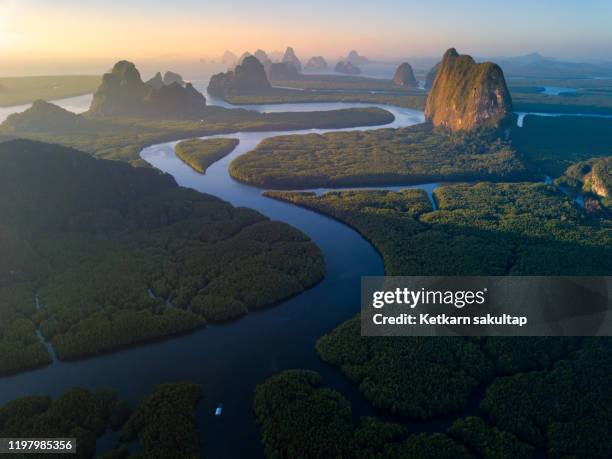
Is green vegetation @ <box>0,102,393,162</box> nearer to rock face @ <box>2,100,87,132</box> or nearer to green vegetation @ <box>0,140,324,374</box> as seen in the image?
rock face @ <box>2,100,87,132</box>

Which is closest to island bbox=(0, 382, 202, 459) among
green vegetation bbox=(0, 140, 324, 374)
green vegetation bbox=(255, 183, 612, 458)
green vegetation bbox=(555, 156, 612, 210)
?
green vegetation bbox=(255, 183, 612, 458)

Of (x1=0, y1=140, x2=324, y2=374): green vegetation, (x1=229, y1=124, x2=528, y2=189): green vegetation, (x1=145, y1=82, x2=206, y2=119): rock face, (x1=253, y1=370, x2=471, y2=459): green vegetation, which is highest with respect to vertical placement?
(x1=145, y1=82, x2=206, y2=119): rock face

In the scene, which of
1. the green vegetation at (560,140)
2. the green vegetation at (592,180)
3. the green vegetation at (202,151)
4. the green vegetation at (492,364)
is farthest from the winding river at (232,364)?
the green vegetation at (560,140)

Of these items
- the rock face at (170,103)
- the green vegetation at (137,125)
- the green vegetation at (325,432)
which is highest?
the rock face at (170,103)

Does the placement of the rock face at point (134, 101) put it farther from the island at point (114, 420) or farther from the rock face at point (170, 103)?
the island at point (114, 420)

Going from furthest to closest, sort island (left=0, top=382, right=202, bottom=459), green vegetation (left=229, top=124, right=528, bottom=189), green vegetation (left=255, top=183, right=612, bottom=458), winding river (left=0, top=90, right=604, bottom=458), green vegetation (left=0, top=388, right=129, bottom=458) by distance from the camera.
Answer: green vegetation (left=229, top=124, right=528, bottom=189)
winding river (left=0, top=90, right=604, bottom=458)
green vegetation (left=255, top=183, right=612, bottom=458)
green vegetation (left=0, top=388, right=129, bottom=458)
island (left=0, top=382, right=202, bottom=459)

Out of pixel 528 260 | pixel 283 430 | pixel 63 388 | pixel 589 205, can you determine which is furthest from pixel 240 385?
pixel 589 205
